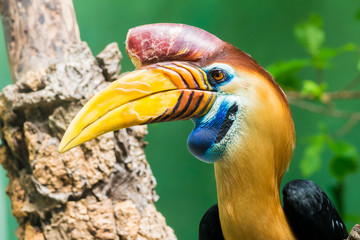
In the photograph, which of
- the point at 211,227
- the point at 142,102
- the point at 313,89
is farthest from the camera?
the point at 313,89

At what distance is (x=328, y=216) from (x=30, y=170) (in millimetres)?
810

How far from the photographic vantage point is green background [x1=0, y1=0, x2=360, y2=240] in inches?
89.7

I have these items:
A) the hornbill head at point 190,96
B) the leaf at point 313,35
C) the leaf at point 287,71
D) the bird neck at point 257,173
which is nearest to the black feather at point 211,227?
the bird neck at point 257,173

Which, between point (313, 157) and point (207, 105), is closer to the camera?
point (207, 105)

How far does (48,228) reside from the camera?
121cm

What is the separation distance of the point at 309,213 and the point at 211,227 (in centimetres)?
26

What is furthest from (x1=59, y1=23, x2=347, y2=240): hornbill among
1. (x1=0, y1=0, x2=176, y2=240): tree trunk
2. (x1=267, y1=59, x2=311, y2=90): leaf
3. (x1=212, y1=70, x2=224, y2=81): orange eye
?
(x1=267, y1=59, x2=311, y2=90): leaf

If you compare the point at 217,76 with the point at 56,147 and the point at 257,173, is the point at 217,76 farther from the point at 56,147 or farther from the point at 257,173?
the point at 56,147

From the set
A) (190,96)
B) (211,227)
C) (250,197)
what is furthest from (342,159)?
(190,96)

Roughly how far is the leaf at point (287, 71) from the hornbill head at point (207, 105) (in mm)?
995

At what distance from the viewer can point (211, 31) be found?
8.22ft

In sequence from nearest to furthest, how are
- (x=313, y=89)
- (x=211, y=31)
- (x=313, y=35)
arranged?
(x=313, y=89)
(x=313, y=35)
(x=211, y=31)

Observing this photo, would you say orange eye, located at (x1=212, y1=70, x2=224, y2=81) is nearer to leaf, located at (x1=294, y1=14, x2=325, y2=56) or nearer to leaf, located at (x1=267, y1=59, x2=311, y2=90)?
leaf, located at (x1=267, y1=59, x2=311, y2=90)

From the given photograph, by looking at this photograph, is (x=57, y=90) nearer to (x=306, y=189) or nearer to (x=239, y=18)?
(x=306, y=189)
